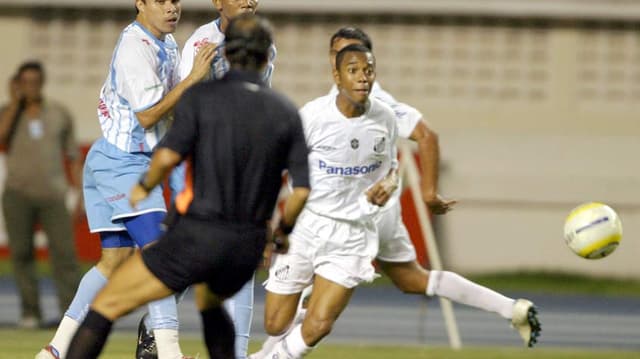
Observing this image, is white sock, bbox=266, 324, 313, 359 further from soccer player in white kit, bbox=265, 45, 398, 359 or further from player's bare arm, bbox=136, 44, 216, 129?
player's bare arm, bbox=136, 44, 216, 129

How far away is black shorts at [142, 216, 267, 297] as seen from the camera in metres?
7.63

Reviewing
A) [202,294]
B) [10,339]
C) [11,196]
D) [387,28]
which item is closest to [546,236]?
[387,28]

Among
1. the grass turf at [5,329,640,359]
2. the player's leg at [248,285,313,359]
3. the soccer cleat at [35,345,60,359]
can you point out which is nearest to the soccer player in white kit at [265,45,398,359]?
the player's leg at [248,285,313,359]

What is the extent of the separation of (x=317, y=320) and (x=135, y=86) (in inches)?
70.1

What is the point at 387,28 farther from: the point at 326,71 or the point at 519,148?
the point at 519,148

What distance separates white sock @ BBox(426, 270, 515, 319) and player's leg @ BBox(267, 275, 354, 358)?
1.19m

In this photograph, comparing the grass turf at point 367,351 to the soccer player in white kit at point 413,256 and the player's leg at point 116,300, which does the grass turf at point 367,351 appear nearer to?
the soccer player in white kit at point 413,256

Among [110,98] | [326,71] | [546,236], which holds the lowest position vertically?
[546,236]

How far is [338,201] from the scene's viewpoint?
33.3 feet

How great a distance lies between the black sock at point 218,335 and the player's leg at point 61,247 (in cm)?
690

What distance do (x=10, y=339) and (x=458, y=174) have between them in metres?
10.7

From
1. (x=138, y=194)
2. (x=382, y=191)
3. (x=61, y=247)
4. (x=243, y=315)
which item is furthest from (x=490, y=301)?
(x=61, y=247)

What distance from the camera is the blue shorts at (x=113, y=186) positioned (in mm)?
9266

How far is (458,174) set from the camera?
22.7m
